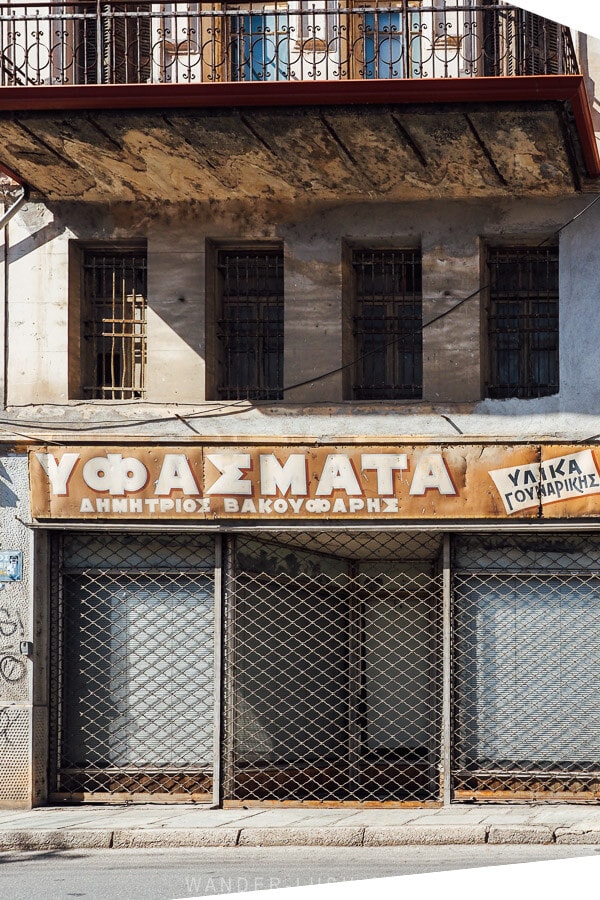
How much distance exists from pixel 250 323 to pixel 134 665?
128 inches

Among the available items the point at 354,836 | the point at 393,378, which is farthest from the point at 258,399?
the point at 354,836

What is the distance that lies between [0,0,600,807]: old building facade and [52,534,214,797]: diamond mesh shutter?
2 centimetres

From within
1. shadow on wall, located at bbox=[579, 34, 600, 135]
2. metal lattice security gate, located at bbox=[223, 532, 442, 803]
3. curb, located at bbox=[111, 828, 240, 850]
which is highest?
shadow on wall, located at bbox=[579, 34, 600, 135]

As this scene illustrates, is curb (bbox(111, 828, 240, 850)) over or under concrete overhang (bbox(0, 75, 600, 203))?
under

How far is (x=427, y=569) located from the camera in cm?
1442

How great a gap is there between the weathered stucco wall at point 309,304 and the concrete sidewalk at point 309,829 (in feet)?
10.7

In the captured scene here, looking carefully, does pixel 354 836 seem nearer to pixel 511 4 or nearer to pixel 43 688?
pixel 43 688

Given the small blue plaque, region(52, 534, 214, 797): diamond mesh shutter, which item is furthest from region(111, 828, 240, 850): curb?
the small blue plaque

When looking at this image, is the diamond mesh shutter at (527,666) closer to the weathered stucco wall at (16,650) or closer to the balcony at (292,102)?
the balcony at (292,102)

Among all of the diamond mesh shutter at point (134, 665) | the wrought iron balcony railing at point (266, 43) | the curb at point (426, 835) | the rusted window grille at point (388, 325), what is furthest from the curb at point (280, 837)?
the wrought iron balcony railing at point (266, 43)

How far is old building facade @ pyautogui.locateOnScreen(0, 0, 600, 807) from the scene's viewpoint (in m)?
12.8

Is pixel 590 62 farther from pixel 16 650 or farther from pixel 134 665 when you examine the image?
pixel 16 650

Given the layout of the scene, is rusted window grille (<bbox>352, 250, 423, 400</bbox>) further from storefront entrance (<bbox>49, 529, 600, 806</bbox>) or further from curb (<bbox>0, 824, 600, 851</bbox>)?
curb (<bbox>0, 824, 600, 851</bbox>)

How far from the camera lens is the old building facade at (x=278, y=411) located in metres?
12.8
